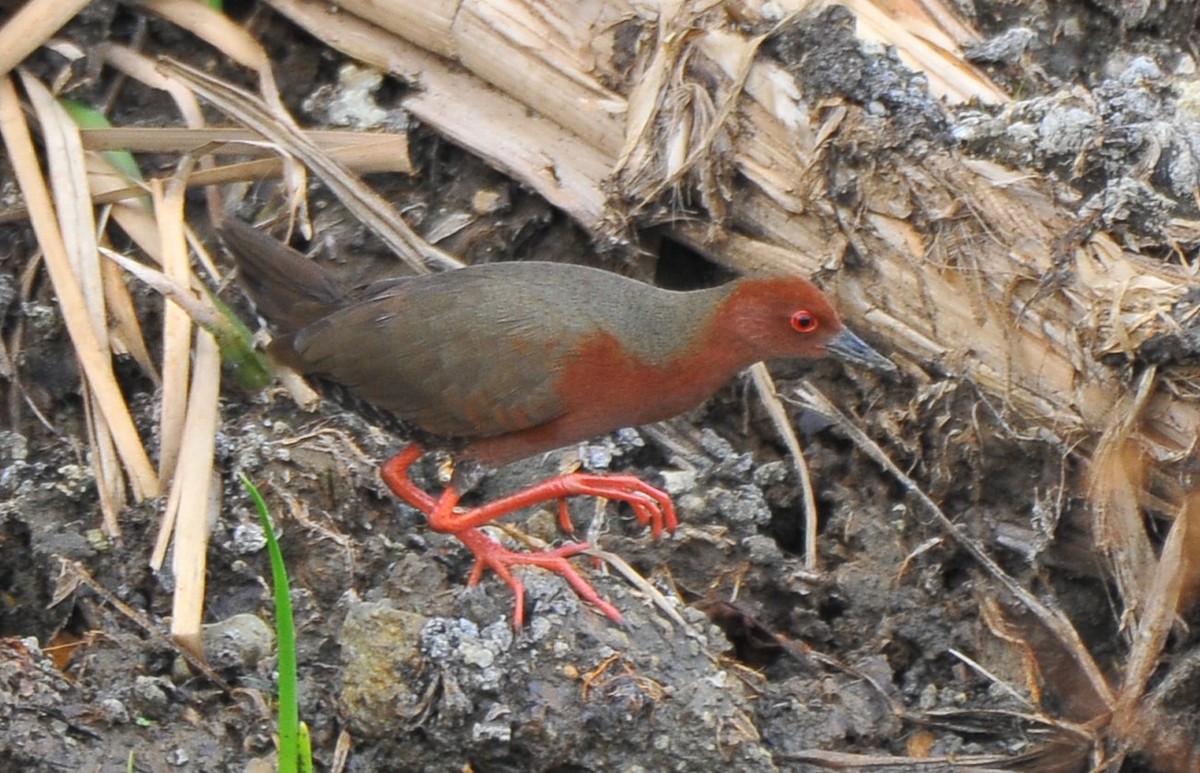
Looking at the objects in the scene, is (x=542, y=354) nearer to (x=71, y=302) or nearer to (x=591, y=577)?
(x=591, y=577)

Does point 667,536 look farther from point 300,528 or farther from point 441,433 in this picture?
point 300,528

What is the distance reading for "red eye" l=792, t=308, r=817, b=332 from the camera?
4.70m

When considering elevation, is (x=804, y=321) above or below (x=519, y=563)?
above

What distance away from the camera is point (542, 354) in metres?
4.67

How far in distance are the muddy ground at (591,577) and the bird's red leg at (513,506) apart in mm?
90

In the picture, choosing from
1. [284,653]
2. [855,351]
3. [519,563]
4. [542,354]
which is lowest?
[519,563]

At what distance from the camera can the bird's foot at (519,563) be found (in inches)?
161

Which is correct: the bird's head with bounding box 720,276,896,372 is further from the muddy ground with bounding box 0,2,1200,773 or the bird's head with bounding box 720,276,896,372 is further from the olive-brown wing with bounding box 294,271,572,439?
the olive-brown wing with bounding box 294,271,572,439

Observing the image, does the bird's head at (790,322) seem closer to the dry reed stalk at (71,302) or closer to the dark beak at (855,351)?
the dark beak at (855,351)

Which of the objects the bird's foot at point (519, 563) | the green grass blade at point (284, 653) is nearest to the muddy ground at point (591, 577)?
the bird's foot at point (519, 563)

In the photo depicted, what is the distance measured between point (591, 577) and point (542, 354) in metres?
0.71

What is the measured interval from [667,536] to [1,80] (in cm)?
260

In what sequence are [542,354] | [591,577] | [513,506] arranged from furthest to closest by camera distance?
[542,354], [513,506], [591,577]

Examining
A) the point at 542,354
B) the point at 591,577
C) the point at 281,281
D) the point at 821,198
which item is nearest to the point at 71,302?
the point at 281,281
